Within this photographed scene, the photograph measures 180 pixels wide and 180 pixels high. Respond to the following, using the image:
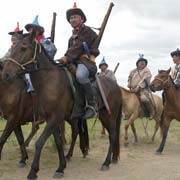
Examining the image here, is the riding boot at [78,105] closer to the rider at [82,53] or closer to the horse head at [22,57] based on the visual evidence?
the rider at [82,53]

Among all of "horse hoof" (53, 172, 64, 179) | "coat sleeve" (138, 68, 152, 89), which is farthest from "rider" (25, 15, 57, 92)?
"coat sleeve" (138, 68, 152, 89)

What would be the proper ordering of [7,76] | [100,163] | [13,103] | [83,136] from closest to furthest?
[7,76]
[13,103]
[100,163]
[83,136]

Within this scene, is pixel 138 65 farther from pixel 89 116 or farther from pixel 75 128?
pixel 89 116

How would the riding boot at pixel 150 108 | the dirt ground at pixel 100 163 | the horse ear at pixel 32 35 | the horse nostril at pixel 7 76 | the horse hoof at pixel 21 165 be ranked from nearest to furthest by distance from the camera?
1. the horse nostril at pixel 7 76
2. the horse ear at pixel 32 35
3. the dirt ground at pixel 100 163
4. the horse hoof at pixel 21 165
5. the riding boot at pixel 150 108

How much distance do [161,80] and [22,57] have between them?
5499mm

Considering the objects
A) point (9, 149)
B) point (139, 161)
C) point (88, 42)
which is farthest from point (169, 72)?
point (9, 149)

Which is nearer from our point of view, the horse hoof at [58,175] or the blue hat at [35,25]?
the horse hoof at [58,175]

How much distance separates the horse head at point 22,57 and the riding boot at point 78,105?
4.06 ft

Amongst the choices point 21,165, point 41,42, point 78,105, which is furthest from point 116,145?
point 41,42

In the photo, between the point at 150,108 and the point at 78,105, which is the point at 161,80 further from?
the point at 78,105

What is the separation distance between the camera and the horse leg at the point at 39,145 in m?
7.24

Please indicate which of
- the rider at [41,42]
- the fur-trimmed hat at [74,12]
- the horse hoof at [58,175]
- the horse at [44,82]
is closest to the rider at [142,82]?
the rider at [41,42]

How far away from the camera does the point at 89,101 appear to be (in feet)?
27.2

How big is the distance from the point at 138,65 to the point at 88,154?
4377 millimetres
